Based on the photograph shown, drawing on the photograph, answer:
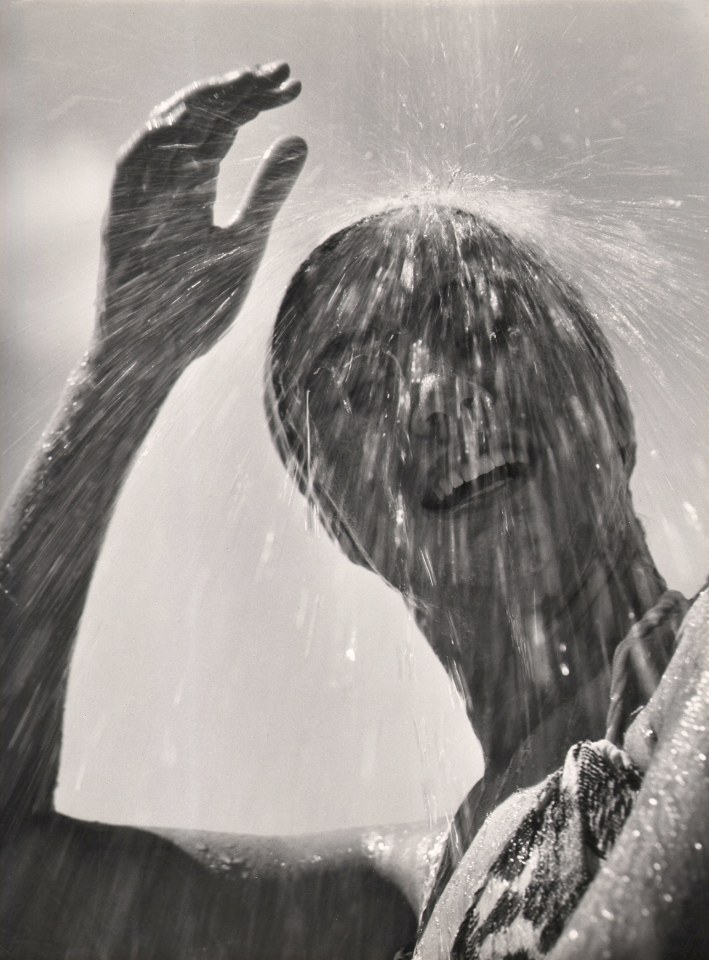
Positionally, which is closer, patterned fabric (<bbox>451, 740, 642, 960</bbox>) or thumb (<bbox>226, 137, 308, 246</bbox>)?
patterned fabric (<bbox>451, 740, 642, 960</bbox>)

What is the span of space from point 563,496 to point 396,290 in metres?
0.86

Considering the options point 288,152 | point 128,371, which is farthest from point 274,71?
point 128,371

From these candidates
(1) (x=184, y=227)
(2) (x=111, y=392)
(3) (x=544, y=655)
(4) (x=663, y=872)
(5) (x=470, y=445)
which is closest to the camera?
(4) (x=663, y=872)

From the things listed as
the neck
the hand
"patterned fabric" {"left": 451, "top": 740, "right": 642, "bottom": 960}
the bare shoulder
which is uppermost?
the hand

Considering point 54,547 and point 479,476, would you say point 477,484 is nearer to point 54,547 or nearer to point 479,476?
point 479,476

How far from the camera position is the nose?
2.25 metres

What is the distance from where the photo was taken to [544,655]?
2.10m

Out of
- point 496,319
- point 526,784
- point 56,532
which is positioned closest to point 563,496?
point 496,319

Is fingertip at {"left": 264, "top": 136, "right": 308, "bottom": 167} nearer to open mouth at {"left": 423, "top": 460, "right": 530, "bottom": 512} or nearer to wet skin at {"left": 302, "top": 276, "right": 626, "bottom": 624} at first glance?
wet skin at {"left": 302, "top": 276, "right": 626, "bottom": 624}

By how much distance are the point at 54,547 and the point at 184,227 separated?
1.05m

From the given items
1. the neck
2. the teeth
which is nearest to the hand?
the teeth

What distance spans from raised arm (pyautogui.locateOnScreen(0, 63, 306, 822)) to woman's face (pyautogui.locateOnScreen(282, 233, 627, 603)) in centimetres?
43

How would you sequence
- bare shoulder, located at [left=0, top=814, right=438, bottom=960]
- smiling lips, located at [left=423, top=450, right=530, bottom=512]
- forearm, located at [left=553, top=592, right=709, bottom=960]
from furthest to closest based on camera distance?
bare shoulder, located at [left=0, top=814, right=438, bottom=960]
smiling lips, located at [left=423, top=450, right=530, bottom=512]
forearm, located at [left=553, top=592, right=709, bottom=960]

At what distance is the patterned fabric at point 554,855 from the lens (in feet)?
4.40
